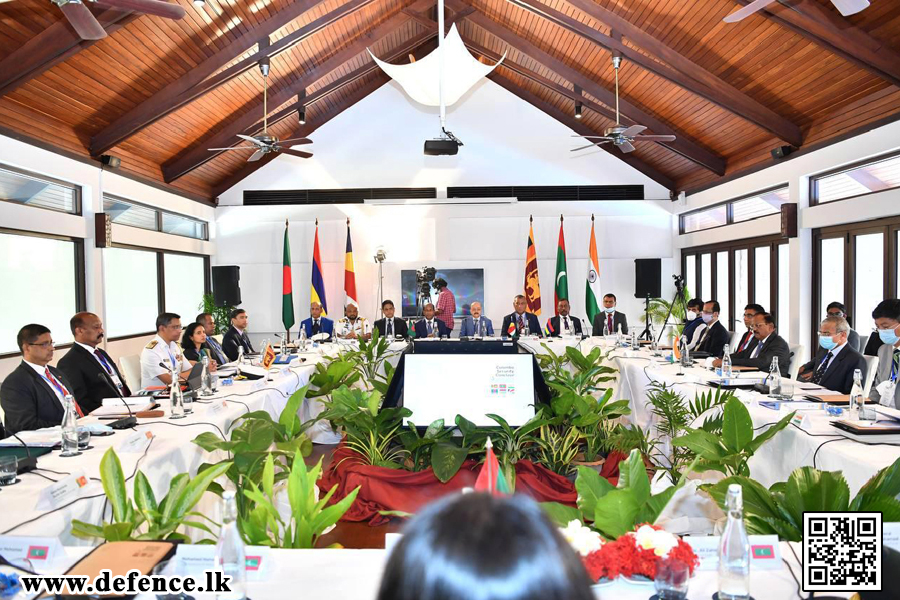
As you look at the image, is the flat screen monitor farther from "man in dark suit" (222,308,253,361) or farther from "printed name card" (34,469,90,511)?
"man in dark suit" (222,308,253,361)

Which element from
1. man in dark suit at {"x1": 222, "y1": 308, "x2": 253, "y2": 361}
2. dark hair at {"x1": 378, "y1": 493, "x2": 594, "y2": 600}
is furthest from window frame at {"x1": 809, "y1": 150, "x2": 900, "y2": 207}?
dark hair at {"x1": 378, "y1": 493, "x2": 594, "y2": 600}

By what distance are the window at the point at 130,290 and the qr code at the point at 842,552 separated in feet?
24.9

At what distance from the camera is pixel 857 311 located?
6340 mm

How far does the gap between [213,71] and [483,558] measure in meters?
7.30

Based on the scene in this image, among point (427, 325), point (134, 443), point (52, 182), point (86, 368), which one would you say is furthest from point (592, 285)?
point (134, 443)

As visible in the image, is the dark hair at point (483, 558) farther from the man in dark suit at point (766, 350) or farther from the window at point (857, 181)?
the window at point (857, 181)

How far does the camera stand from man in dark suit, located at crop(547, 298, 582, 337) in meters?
8.07

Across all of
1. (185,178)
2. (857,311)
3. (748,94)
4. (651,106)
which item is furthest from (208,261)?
(857,311)

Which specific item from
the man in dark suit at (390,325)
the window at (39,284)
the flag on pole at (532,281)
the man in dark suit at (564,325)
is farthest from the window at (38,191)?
the flag on pole at (532,281)

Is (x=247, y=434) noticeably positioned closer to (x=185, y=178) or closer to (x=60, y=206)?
(x=60, y=206)

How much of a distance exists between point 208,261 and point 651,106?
748 centimetres

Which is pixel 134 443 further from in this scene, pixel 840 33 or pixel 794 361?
pixel 840 33

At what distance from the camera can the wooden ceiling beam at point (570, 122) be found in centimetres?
1021

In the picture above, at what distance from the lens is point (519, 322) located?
815 centimetres
